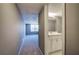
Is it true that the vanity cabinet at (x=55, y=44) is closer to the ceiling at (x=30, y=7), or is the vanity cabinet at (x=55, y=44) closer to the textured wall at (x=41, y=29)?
the textured wall at (x=41, y=29)

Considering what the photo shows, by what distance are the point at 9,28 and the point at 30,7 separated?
0.43 meters

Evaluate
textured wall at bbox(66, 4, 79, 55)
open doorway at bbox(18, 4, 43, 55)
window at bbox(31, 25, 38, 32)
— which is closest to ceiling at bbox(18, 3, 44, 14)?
open doorway at bbox(18, 4, 43, 55)

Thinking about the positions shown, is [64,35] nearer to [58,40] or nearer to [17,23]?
[58,40]

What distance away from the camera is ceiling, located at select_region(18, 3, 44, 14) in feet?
4.24

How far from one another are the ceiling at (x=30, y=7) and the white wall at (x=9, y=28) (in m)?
0.10

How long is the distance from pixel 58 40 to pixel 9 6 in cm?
85

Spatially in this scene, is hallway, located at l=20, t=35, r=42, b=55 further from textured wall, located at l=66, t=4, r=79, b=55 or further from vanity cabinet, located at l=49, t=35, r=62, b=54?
textured wall, located at l=66, t=4, r=79, b=55

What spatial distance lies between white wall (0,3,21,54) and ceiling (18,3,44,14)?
10cm

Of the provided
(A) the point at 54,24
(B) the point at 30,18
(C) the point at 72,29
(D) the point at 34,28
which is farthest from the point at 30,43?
(C) the point at 72,29

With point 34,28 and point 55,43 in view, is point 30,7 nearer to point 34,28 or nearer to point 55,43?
point 34,28

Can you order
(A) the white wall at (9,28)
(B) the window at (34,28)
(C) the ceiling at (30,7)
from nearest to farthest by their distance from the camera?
1. (A) the white wall at (9,28)
2. (C) the ceiling at (30,7)
3. (B) the window at (34,28)

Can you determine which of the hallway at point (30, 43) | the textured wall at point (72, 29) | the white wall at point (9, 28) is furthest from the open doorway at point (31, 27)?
the textured wall at point (72, 29)

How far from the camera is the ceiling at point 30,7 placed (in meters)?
1.29
